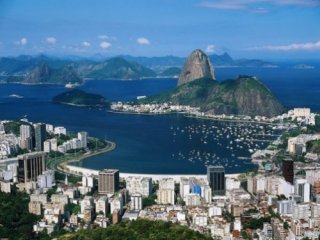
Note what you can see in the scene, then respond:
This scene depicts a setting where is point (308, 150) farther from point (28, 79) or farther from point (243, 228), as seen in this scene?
point (28, 79)

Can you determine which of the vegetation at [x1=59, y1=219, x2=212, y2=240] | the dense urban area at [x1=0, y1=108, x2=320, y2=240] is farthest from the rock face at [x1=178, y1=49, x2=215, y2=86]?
the vegetation at [x1=59, y1=219, x2=212, y2=240]

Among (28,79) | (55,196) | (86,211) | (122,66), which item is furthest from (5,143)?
(122,66)

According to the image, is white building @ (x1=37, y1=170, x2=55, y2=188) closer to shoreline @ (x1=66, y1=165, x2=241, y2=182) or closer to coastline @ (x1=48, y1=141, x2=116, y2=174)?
shoreline @ (x1=66, y1=165, x2=241, y2=182)

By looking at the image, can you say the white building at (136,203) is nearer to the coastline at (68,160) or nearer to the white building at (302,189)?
the white building at (302,189)

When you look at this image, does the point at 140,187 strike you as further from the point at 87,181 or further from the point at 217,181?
the point at 217,181

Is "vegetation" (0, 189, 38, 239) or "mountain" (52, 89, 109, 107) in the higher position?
"mountain" (52, 89, 109, 107)
